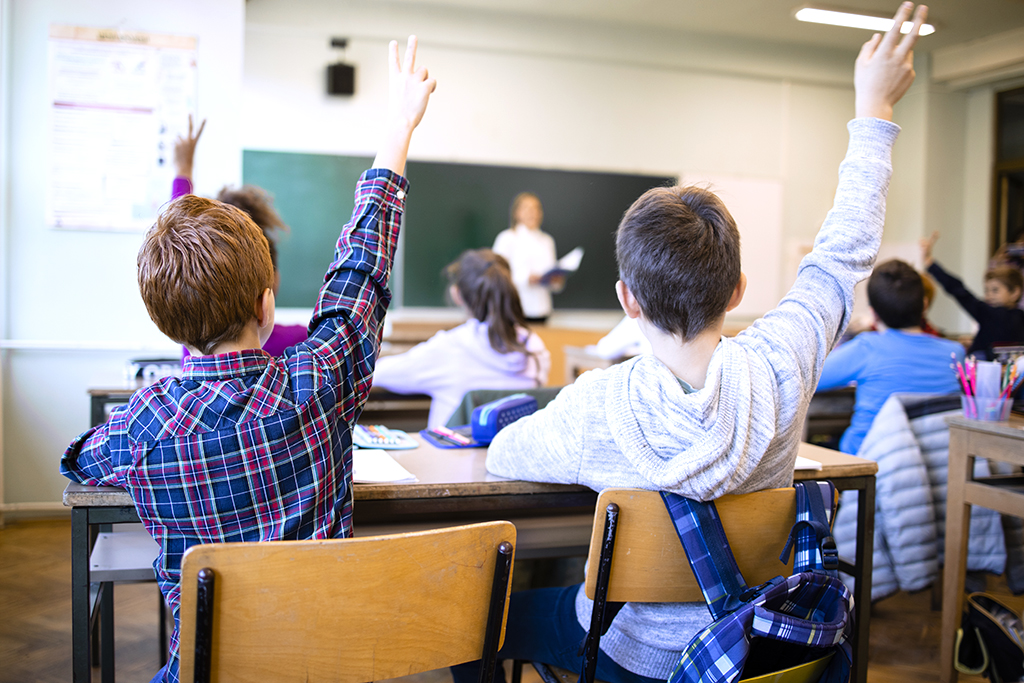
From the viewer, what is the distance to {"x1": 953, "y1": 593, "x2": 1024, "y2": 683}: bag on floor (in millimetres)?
1798

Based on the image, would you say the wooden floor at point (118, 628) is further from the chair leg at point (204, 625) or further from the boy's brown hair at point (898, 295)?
the chair leg at point (204, 625)

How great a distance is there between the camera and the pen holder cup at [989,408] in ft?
6.27

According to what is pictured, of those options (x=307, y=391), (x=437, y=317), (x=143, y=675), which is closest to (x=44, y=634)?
(x=143, y=675)

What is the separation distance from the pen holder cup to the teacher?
152 inches

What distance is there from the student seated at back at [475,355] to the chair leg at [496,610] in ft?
4.57

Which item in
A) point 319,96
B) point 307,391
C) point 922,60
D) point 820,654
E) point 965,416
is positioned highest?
point 922,60

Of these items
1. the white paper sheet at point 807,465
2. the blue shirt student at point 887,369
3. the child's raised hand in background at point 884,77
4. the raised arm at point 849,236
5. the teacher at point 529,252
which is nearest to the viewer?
the raised arm at point 849,236

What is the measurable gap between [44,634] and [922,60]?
24.3 feet

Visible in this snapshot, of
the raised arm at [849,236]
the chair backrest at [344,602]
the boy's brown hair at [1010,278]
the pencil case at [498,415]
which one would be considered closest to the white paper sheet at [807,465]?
the raised arm at [849,236]

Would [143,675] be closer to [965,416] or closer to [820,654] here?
[820,654]

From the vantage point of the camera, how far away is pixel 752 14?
5723mm

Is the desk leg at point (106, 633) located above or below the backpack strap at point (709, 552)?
below

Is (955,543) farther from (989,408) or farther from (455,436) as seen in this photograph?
(455,436)

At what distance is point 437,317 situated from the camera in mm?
5742
